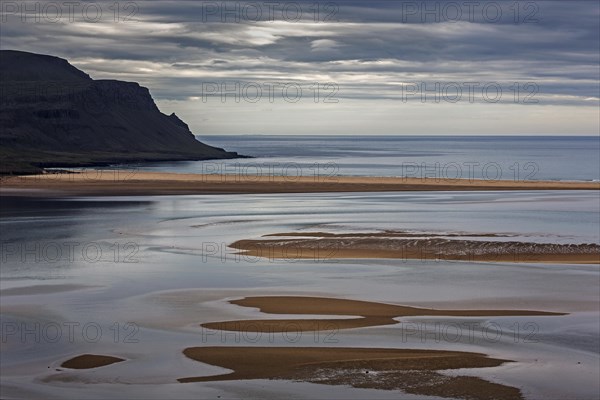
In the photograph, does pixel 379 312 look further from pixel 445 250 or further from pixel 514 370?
pixel 445 250

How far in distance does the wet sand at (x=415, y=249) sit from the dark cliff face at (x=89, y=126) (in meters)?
84.3

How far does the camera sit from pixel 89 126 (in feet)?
514

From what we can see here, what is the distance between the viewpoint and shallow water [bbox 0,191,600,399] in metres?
16.9

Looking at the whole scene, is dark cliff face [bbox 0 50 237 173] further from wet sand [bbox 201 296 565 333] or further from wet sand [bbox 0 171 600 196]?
wet sand [bbox 201 296 565 333]

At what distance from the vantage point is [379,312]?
22672 millimetres

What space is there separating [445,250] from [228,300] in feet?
40.6

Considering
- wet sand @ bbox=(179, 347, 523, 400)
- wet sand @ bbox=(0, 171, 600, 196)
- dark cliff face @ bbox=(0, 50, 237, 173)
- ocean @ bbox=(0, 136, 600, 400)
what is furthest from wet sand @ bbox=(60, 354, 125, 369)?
dark cliff face @ bbox=(0, 50, 237, 173)

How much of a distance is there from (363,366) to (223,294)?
835cm

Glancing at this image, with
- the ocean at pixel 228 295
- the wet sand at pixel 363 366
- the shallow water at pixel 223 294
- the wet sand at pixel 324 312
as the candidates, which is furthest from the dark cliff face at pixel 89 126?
the wet sand at pixel 363 366

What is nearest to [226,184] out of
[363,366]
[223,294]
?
[223,294]

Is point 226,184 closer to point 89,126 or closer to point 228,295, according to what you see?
point 228,295

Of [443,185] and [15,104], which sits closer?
[443,185]

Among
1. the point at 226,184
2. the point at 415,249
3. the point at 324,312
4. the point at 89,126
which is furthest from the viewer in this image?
the point at 89,126

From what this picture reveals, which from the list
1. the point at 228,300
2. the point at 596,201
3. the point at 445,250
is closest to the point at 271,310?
the point at 228,300
